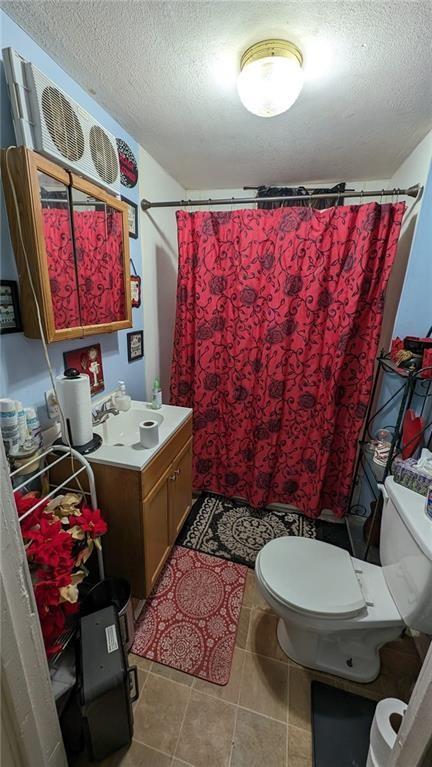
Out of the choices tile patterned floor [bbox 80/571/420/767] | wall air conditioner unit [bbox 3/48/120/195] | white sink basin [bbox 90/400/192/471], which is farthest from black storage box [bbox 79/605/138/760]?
wall air conditioner unit [bbox 3/48/120/195]

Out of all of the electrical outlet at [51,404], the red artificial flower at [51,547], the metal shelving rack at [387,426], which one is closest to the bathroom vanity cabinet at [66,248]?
the electrical outlet at [51,404]

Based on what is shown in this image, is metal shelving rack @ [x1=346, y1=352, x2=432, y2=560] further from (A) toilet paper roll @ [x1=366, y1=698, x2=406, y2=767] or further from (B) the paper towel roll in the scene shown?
(B) the paper towel roll

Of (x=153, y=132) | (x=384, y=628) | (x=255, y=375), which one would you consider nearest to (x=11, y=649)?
(x=384, y=628)

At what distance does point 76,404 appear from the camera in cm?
110

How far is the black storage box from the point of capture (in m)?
0.84

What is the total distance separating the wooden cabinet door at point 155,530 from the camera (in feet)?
3.92

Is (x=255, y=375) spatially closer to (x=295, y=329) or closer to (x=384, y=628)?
(x=295, y=329)

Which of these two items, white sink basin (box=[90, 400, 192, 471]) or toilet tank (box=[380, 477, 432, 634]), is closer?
toilet tank (box=[380, 477, 432, 634])

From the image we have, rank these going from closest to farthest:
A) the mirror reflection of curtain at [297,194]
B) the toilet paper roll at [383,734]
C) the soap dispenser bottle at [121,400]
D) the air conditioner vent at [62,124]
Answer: the toilet paper roll at [383,734]
the air conditioner vent at [62,124]
the soap dispenser bottle at [121,400]
the mirror reflection of curtain at [297,194]

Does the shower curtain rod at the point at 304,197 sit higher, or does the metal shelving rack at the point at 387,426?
the shower curtain rod at the point at 304,197

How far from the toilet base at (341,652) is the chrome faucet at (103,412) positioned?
1171 millimetres

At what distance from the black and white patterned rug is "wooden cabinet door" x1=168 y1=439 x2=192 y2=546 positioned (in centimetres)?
23

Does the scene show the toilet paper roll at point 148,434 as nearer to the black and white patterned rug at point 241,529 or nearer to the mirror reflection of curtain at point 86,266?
the mirror reflection of curtain at point 86,266

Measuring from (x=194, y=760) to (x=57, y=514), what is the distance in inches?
Answer: 36.1
